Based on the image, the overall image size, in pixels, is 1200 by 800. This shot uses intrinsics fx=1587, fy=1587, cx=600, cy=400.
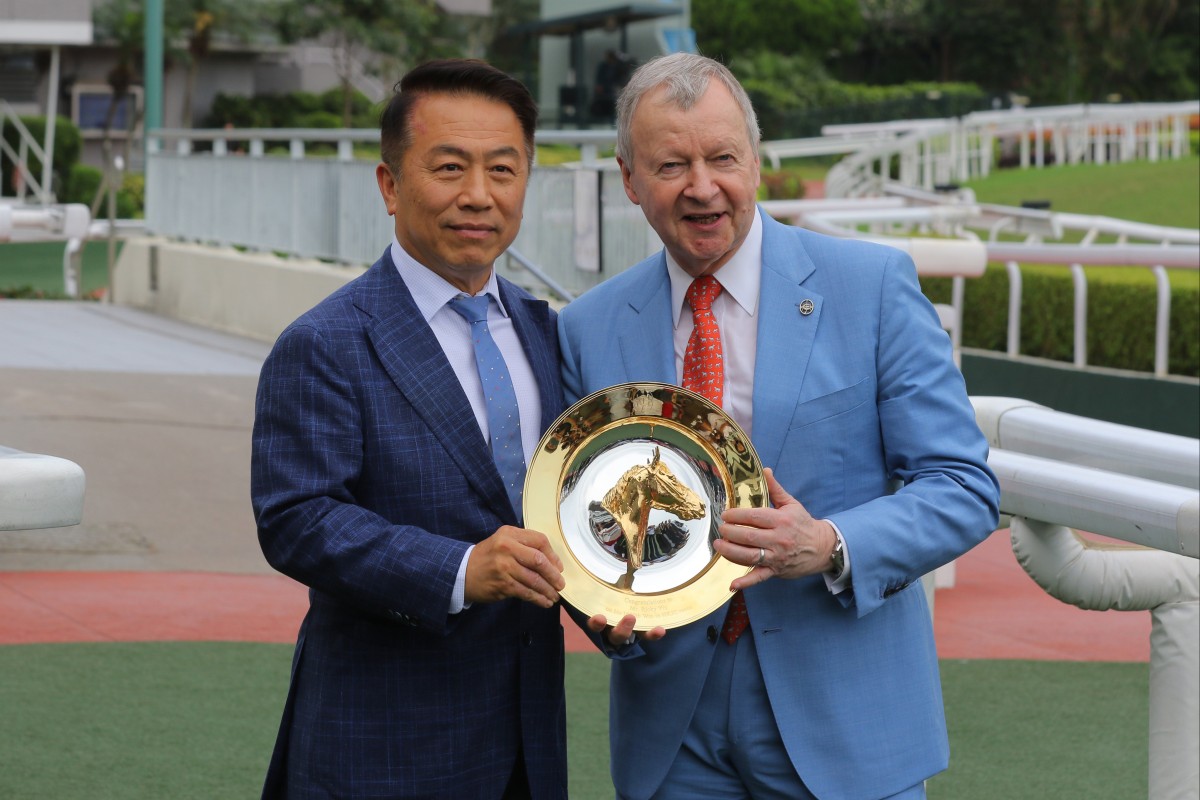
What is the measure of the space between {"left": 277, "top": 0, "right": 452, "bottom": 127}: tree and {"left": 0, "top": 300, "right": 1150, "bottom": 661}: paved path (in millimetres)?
35606

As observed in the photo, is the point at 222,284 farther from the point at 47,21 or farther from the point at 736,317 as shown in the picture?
the point at 47,21

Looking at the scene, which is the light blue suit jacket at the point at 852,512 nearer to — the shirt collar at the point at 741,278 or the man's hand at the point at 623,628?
the shirt collar at the point at 741,278

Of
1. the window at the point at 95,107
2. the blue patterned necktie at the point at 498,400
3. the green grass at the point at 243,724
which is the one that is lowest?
the green grass at the point at 243,724

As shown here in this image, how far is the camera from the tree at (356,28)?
45938mm

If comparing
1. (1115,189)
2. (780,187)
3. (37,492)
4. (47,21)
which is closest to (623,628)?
(37,492)

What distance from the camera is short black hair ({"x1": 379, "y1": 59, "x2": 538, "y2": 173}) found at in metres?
2.51

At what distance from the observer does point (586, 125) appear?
34062 millimetres

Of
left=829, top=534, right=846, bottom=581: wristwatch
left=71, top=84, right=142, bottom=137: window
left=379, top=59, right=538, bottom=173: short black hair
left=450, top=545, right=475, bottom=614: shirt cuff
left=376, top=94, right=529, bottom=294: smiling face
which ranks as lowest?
left=450, top=545, right=475, bottom=614: shirt cuff

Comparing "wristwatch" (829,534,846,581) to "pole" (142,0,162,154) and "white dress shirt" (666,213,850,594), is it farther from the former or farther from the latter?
"pole" (142,0,162,154)

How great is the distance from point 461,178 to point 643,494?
0.57 metres

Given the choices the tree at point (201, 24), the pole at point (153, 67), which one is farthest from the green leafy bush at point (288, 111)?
the pole at point (153, 67)

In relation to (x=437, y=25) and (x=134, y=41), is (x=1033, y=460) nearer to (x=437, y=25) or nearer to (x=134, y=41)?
(x=134, y=41)

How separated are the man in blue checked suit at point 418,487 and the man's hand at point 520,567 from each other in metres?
0.04

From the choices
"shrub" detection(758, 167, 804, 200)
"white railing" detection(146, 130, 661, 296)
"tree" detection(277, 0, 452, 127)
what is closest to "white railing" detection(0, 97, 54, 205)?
"tree" detection(277, 0, 452, 127)
